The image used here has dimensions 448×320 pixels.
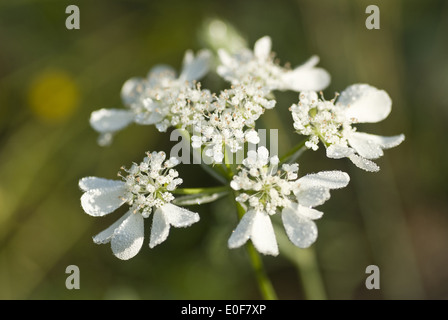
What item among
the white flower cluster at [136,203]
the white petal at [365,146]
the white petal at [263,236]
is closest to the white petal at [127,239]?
the white flower cluster at [136,203]

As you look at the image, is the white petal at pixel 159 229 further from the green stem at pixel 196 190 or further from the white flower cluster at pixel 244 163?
the green stem at pixel 196 190

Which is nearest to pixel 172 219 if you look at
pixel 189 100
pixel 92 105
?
pixel 189 100

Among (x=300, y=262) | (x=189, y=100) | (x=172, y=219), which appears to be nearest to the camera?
(x=172, y=219)

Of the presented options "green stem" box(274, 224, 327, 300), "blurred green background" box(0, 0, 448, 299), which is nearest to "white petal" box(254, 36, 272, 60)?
"blurred green background" box(0, 0, 448, 299)

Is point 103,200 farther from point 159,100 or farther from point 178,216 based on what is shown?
point 159,100

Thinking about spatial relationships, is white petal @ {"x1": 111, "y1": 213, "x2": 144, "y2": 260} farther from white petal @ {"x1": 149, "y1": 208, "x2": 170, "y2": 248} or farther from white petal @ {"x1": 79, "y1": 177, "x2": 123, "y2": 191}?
white petal @ {"x1": 79, "y1": 177, "x2": 123, "y2": 191}

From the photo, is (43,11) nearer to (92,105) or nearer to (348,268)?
(92,105)

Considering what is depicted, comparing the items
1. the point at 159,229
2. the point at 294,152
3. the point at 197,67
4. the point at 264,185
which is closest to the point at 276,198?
the point at 264,185
